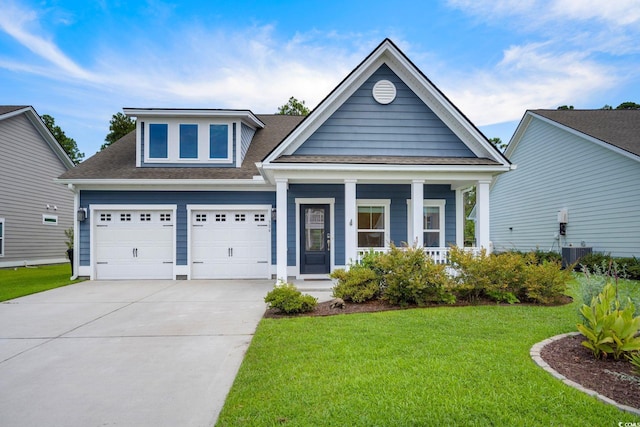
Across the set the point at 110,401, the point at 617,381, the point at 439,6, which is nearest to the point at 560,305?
the point at 617,381

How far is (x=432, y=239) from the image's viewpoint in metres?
11.6

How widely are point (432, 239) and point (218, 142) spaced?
7.74 m

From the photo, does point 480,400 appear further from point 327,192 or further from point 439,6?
point 439,6

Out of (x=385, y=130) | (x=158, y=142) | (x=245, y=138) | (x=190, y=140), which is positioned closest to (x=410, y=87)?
(x=385, y=130)

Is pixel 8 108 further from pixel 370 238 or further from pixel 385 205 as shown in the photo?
pixel 385 205

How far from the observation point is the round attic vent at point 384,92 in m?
9.84

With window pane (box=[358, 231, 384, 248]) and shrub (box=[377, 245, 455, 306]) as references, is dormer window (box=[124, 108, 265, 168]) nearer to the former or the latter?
window pane (box=[358, 231, 384, 248])

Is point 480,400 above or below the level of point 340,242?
below

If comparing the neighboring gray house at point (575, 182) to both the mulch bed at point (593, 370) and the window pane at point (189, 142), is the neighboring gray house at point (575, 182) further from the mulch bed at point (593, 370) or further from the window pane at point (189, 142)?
the window pane at point (189, 142)

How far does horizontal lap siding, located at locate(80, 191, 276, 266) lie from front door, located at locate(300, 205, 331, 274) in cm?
A: 102

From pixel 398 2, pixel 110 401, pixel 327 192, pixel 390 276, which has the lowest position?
pixel 110 401

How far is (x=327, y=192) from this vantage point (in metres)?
11.4

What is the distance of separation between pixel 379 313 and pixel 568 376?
323 cm

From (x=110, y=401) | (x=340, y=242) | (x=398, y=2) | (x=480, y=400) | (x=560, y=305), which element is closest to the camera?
(x=480, y=400)
